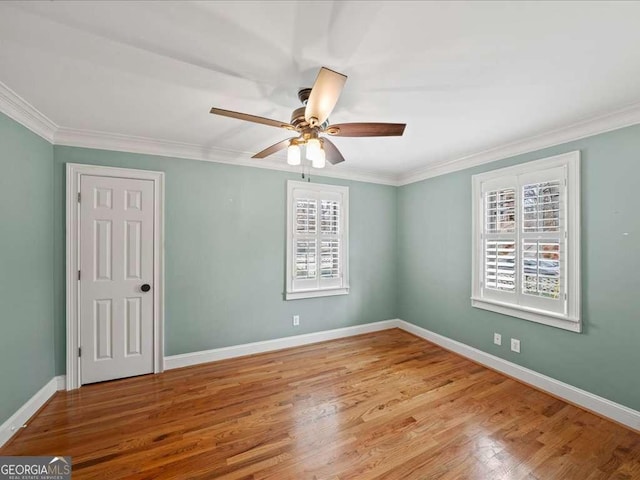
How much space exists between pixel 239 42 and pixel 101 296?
107 inches

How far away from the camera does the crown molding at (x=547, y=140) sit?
2.21m

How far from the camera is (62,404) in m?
2.42

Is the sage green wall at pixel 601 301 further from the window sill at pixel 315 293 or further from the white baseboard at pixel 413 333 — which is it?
the window sill at pixel 315 293

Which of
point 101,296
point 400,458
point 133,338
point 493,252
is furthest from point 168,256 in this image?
point 493,252

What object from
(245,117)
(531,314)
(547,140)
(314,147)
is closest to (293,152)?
(314,147)

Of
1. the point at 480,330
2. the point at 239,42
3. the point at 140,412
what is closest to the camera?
the point at 239,42

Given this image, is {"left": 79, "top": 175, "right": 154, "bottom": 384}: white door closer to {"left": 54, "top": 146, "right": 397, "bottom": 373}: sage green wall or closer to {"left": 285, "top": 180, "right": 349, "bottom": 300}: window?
{"left": 54, "top": 146, "right": 397, "bottom": 373}: sage green wall

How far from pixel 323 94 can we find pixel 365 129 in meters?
0.49

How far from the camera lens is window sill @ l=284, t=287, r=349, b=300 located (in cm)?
369

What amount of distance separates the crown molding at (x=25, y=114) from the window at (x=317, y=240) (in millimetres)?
→ 2347

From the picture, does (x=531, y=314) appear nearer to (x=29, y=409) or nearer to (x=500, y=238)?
(x=500, y=238)

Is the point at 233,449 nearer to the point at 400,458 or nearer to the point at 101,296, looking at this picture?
the point at 400,458

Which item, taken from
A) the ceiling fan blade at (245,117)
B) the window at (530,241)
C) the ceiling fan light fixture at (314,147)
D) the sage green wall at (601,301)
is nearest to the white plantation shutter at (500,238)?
the window at (530,241)

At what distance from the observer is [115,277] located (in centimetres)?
282
